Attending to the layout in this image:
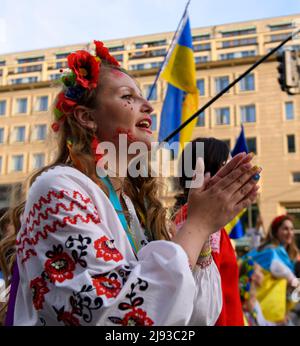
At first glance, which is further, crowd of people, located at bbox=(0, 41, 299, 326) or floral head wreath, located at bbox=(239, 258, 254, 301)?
floral head wreath, located at bbox=(239, 258, 254, 301)

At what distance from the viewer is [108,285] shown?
1150 millimetres

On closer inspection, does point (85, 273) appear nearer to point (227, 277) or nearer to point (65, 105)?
point (65, 105)

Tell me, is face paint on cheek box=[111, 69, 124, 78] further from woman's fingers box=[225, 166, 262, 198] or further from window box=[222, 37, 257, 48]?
window box=[222, 37, 257, 48]

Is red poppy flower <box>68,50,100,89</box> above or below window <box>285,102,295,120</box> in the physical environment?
below

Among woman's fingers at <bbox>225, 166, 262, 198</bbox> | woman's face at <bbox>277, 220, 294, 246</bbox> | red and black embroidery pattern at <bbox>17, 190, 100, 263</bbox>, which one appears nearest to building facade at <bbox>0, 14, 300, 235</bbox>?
woman's face at <bbox>277, 220, 294, 246</bbox>

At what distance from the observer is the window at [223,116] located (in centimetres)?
3275

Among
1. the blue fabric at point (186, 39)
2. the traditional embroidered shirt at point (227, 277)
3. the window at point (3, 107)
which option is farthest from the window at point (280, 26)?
the traditional embroidered shirt at point (227, 277)

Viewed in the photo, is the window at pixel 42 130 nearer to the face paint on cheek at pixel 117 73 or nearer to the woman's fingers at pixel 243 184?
the face paint on cheek at pixel 117 73

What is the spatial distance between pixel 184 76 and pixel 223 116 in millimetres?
26905

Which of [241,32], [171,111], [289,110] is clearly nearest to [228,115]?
[289,110]

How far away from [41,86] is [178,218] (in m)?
38.5

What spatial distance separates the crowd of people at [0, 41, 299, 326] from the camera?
1.14m

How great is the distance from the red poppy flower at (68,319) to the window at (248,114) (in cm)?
3218

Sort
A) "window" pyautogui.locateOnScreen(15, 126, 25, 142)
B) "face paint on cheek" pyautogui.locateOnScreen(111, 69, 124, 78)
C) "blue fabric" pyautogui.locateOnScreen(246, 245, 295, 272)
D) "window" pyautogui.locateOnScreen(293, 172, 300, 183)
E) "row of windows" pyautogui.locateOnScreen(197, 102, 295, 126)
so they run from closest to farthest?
"face paint on cheek" pyautogui.locateOnScreen(111, 69, 124, 78), "blue fabric" pyautogui.locateOnScreen(246, 245, 295, 272), "window" pyautogui.locateOnScreen(293, 172, 300, 183), "row of windows" pyautogui.locateOnScreen(197, 102, 295, 126), "window" pyautogui.locateOnScreen(15, 126, 25, 142)
